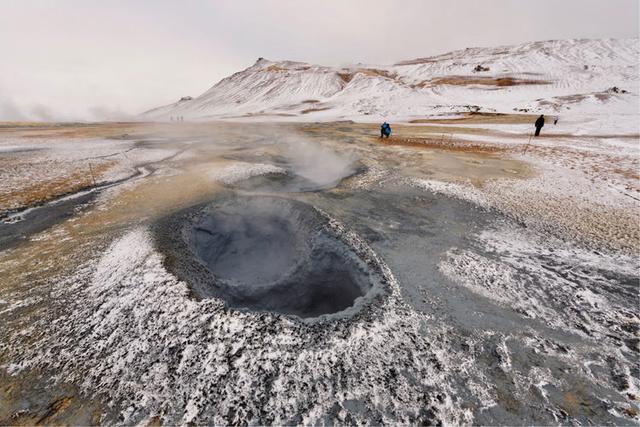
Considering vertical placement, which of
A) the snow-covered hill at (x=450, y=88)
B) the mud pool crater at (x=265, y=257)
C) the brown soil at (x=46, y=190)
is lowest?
the mud pool crater at (x=265, y=257)

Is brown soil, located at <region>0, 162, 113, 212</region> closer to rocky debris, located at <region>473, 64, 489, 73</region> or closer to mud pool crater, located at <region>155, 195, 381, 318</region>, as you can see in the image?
mud pool crater, located at <region>155, 195, 381, 318</region>

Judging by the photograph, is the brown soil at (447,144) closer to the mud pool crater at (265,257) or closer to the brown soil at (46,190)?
the mud pool crater at (265,257)

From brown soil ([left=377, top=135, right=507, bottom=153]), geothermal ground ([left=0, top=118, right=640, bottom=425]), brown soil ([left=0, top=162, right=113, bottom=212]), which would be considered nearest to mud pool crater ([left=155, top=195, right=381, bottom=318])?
geothermal ground ([left=0, top=118, right=640, bottom=425])

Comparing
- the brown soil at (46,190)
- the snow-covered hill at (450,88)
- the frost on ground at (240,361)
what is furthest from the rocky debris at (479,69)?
the frost on ground at (240,361)

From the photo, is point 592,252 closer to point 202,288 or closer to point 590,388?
point 590,388

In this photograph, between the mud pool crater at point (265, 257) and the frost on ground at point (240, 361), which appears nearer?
the frost on ground at point (240, 361)

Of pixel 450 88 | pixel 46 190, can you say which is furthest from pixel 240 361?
pixel 450 88
